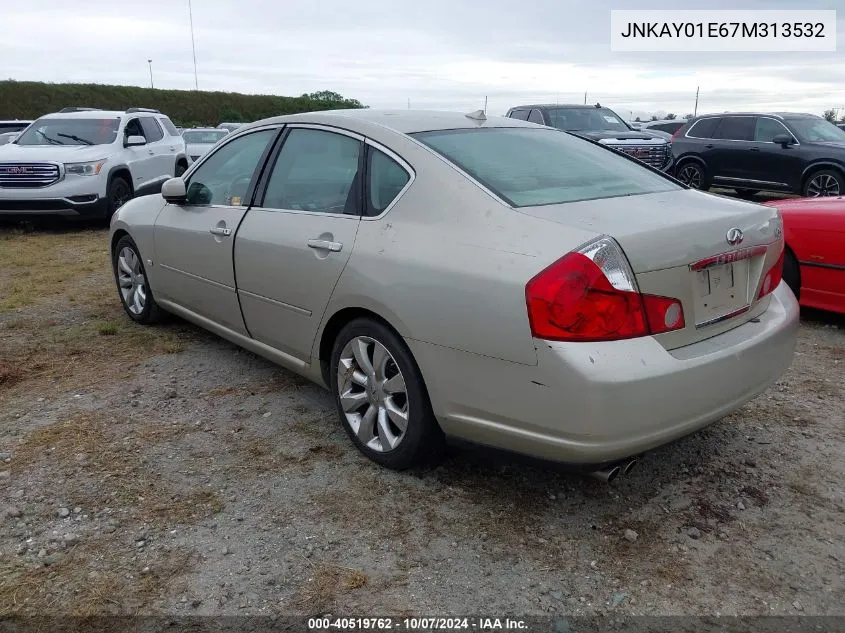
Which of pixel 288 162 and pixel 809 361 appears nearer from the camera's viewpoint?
pixel 288 162

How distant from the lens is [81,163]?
10531 mm

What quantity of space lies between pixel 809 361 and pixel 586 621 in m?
3.05

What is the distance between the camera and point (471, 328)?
8.91ft

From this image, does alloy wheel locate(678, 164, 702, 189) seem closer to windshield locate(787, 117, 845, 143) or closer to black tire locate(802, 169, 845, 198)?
windshield locate(787, 117, 845, 143)

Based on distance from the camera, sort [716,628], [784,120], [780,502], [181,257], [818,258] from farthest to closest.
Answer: [784,120]
[818,258]
[181,257]
[780,502]
[716,628]

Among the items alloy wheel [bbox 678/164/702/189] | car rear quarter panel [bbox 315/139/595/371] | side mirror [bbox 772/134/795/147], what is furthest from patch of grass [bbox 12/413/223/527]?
alloy wheel [bbox 678/164/702/189]

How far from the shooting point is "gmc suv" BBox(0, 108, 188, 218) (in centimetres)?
1033

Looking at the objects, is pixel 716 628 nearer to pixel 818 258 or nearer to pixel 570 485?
pixel 570 485

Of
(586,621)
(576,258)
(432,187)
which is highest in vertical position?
(432,187)

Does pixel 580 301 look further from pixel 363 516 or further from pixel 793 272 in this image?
pixel 793 272

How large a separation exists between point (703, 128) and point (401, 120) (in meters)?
12.0

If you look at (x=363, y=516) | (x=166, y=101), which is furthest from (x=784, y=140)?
(x=166, y=101)

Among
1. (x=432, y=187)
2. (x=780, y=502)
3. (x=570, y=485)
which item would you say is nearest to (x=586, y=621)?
(x=570, y=485)

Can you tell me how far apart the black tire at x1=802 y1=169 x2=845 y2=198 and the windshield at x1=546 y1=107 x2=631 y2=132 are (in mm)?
3407
